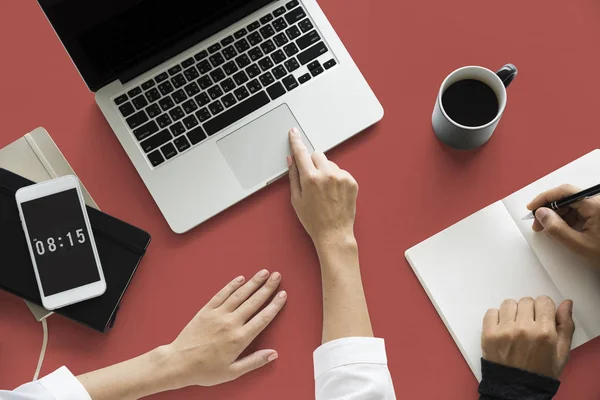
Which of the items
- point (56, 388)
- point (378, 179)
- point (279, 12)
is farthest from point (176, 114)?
point (56, 388)

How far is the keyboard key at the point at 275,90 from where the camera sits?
98 centimetres

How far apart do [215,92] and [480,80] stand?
1.32 ft

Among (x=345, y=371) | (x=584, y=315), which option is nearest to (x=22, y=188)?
(x=345, y=371)

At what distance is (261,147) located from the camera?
38.5 inches

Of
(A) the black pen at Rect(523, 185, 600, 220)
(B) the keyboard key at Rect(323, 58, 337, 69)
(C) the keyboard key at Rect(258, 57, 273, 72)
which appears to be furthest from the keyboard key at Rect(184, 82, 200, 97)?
(A) the black pen at Rect(523, 185, 600, 220)

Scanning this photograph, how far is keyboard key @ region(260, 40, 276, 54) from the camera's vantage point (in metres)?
0.98

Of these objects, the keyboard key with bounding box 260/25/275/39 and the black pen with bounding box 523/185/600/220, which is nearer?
the black pen with bounding box 523/185/600/220

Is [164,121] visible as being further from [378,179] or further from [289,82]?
[378,179]

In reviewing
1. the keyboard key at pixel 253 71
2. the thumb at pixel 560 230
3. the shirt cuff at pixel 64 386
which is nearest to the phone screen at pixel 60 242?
the shirt cuff at pixel 64 386

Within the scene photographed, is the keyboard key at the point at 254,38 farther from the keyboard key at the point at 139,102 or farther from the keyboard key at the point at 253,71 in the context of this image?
the keyboard key at the point at 139,102

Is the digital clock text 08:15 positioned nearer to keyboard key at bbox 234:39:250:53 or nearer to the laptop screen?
the laptop screen

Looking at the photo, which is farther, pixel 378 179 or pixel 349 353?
pixel 378 179

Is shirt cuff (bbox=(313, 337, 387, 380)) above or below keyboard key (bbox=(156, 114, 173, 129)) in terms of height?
below

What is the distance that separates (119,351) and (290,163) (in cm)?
39
